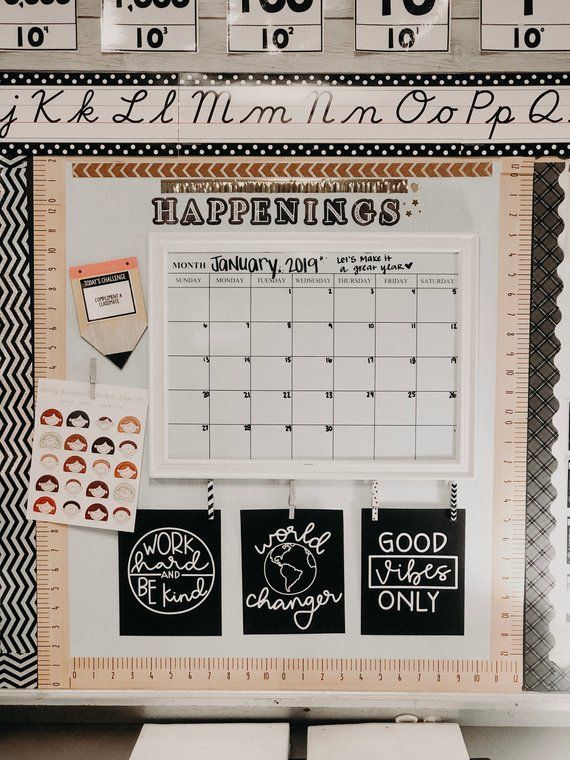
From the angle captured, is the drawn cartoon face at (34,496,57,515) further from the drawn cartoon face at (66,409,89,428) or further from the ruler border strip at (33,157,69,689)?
the drawn cartoon face at (66,409,89,428)

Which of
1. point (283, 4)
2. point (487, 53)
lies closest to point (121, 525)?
point (283, 4)

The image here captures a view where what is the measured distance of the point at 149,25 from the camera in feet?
4.52

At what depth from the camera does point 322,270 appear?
140cm

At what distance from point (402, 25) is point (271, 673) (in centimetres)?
144

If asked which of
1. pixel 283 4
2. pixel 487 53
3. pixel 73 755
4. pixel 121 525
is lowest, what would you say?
pixel 73 755

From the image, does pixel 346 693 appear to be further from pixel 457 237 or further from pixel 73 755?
pixel 457 237

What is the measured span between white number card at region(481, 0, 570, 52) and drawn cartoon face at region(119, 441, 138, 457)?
115 cm

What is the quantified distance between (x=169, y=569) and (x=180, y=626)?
0.13 metres

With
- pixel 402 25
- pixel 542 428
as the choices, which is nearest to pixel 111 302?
pixel 402 25

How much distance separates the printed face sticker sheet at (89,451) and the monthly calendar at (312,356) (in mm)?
94

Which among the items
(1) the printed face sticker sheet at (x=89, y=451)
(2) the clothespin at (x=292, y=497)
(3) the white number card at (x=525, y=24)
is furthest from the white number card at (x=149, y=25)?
(2) the clothespin at (x=292, y=497)

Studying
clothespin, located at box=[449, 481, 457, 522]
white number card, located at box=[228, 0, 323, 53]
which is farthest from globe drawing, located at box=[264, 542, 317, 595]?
white number card, located at box=[228, 0, 323, 53]

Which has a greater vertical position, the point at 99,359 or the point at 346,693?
the point at 99,359

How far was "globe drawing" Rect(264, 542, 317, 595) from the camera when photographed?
1424 mm
